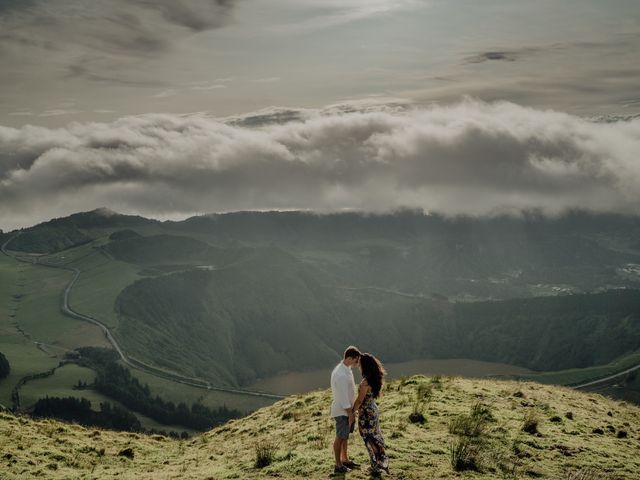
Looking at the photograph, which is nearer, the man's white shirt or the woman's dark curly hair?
the woman's dark curly hair

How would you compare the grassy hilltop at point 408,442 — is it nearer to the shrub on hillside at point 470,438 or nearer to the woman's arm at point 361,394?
the shrub on hillside at point 470,438

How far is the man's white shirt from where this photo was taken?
90.2 ft

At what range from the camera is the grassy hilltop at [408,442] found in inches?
1130

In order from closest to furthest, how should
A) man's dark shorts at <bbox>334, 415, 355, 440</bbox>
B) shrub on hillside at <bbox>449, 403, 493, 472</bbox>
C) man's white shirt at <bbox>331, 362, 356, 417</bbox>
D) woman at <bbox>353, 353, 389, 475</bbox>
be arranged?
1. woman at <bbox>353, 353, 389, 475</bbox>
2. man's dark shorts at <bbox>334, 415, 355, 440</bbox>
3. man's white shirt at <bbox>331, 362, 356, 417</bbox>
4. shrub on hillside at <bbox>449, 403, 493, 472</bbox>

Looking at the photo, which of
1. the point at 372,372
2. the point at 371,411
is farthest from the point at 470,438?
the point at 372,372

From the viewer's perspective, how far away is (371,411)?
2748 centimetres

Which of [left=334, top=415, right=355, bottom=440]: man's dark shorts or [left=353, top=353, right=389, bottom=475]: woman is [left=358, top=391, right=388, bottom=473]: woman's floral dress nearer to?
[left=353, top=353, right=389, bottom=475]: woman

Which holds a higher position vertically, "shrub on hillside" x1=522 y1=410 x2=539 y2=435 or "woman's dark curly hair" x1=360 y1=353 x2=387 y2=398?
"woman's dark curly hair" x1=360 y1=353 x2=387 y2=398

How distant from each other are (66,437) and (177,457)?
23.9ft

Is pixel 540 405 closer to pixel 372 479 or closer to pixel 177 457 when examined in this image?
pixel 372 479

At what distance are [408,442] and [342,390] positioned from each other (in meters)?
5.91

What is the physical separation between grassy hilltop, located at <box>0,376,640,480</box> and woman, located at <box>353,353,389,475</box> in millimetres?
985

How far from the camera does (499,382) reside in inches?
1923

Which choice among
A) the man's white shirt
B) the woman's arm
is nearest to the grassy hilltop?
the man's white shirt
